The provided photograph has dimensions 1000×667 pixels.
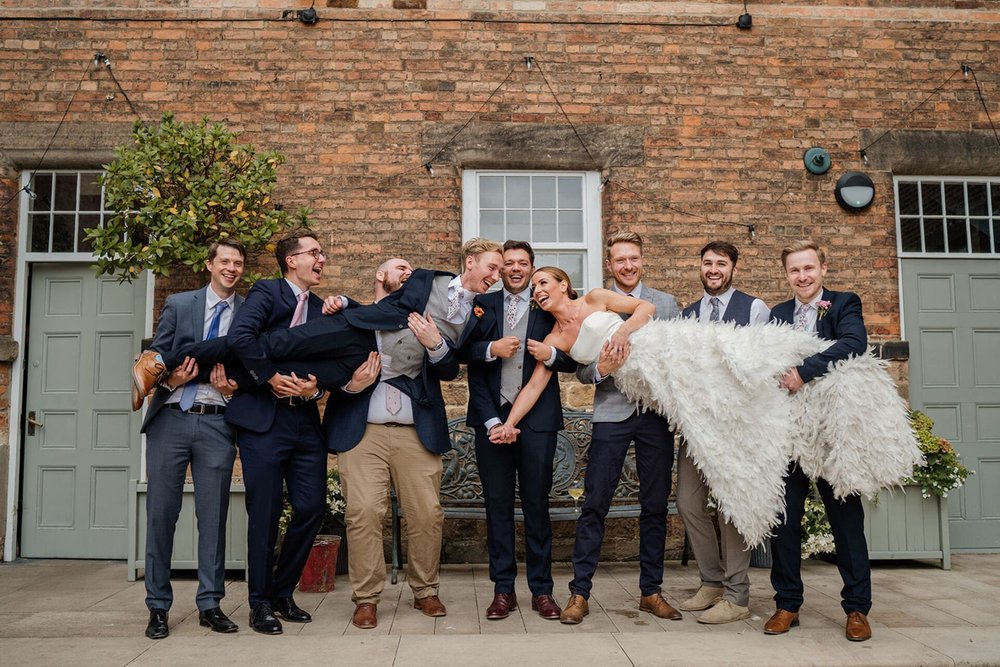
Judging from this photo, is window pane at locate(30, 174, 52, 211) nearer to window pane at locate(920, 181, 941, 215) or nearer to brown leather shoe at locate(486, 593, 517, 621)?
brown leather shoe at locate(486, 593, 517, 621)

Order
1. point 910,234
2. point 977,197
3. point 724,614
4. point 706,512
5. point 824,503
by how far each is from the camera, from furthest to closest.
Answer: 1. point 977,197
2. point 910,234
3. point 706,512
4. point 724,614
5. point 824,503

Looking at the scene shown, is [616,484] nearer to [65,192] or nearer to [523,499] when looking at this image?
[523,499]

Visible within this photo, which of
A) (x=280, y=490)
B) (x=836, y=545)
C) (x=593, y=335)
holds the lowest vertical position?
(x=836, y=545)

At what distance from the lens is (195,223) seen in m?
6.00

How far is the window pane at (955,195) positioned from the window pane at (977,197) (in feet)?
0.27

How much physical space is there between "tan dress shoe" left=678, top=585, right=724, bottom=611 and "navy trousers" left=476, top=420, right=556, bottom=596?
2.62 ft

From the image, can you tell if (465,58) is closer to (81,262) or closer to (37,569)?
(81,262)

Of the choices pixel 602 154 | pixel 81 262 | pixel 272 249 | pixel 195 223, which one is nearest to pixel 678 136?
pixel 602 154

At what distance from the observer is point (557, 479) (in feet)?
20.8

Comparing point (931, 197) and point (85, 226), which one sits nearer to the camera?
point (85, 226)

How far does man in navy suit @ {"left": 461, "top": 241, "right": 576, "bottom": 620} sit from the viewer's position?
4.60 m

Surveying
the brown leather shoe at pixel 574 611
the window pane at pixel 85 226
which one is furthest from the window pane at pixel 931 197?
the window pane at pixel 85 226

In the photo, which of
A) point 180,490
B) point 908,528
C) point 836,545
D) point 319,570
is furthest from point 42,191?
point 908,528

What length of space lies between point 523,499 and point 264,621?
1.49 meters
